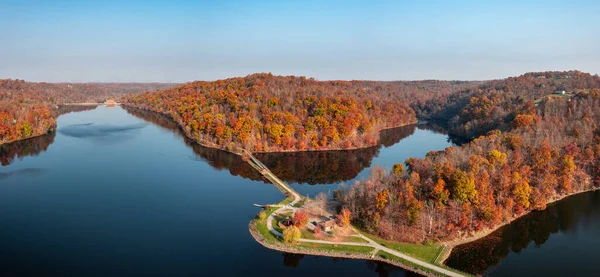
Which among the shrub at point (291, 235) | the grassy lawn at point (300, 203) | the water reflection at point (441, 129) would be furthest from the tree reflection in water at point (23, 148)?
the water reflection at point (441, 129)

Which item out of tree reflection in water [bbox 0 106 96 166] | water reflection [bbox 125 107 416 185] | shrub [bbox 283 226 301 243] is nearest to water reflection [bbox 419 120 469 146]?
water reflection [bbox 125 107 416 185]

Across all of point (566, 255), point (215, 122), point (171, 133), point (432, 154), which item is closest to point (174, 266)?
point (566, 255)

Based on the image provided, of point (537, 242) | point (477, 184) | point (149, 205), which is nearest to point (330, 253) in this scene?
point (477, 184)

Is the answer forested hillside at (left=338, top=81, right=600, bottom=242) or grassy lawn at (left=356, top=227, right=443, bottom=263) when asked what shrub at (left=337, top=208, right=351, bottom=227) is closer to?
forested hillside at (left=338, top=81, right=600, bottom=242)

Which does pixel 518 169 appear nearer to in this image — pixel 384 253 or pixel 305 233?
pixel 384 253

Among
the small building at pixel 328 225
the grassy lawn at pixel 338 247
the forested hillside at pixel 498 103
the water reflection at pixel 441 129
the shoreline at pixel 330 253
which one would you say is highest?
the forested hillside at pixel 498 103

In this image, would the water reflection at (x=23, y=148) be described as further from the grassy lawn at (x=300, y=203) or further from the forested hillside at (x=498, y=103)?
the forested hillside at (x=498, y=103)
